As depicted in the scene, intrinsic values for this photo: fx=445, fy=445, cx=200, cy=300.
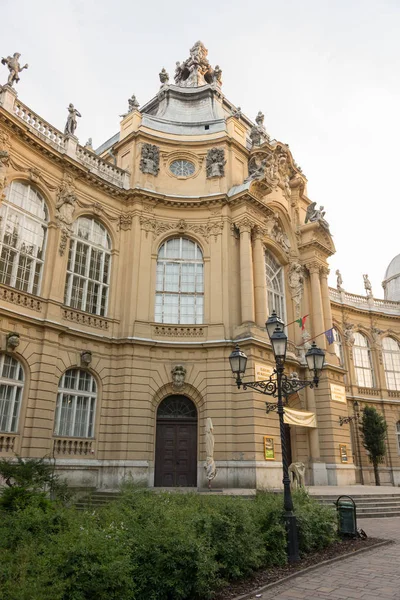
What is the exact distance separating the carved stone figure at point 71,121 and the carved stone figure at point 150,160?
392cm

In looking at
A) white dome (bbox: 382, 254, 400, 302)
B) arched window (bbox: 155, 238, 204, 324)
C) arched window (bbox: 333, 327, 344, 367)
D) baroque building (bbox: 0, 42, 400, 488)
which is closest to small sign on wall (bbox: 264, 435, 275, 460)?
baroque building (bbox: 0, 42, 400, 488)

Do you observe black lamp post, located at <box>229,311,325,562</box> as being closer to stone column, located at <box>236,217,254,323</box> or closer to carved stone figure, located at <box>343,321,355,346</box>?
stone column, located at <box>236,217,254,323</box>

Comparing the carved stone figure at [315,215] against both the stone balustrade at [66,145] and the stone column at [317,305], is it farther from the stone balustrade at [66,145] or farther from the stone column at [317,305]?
the stone balustrade at [66,145]

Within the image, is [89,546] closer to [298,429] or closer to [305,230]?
[298,429]

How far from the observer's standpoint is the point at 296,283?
27.8 metres

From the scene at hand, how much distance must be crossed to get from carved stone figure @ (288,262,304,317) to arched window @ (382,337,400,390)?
15.6 m

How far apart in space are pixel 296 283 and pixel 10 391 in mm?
17574

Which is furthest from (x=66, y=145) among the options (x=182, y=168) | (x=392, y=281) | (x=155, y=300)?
(x=392, y=281)

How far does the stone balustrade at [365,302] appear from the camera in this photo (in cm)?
3819

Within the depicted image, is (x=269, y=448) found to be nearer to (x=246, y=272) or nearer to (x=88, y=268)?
(x=246, y=272)

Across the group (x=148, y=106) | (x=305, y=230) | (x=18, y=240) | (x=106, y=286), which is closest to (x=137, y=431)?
(x=106, y=286)

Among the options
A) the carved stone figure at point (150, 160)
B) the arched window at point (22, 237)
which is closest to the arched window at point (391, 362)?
the carved stone figure at point (150, 160)

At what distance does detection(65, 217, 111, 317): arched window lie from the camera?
832 inches

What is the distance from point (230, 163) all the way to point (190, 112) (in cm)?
786
